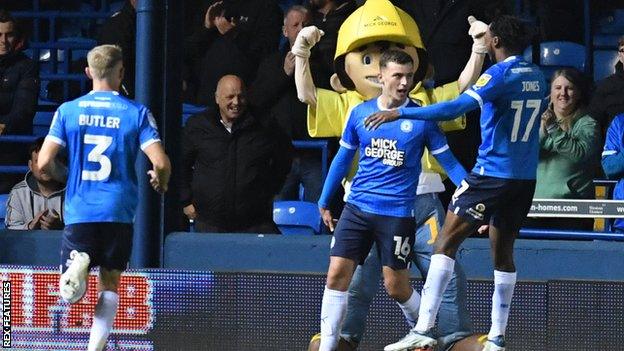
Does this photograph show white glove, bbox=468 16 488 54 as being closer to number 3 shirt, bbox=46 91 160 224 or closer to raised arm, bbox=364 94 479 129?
raised arm, bbox=364 94 479 129

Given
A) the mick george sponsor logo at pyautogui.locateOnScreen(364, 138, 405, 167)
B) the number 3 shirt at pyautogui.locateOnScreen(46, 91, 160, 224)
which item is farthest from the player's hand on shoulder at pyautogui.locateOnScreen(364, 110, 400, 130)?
the number 3 shirt at pyautogui.locateOnScreen(46, 91, 160, 224)

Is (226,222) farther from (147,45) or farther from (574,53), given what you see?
(574,53)

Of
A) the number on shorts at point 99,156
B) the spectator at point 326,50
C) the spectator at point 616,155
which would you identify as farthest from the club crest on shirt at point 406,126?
the spectator at point 326,50

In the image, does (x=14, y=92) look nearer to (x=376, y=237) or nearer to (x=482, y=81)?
(x=376, y=237)

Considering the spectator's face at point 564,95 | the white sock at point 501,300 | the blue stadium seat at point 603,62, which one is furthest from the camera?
the blue stadium seat at point 603,62

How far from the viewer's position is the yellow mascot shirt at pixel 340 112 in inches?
406

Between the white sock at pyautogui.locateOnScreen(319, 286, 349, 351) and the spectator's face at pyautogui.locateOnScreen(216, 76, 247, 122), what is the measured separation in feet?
8.41

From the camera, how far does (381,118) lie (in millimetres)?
9484

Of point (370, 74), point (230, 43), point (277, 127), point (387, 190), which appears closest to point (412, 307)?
point (387, 190)

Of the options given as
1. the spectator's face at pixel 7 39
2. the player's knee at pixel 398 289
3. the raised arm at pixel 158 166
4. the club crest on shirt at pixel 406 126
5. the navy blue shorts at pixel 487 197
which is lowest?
the player's knee at pixel 398 289

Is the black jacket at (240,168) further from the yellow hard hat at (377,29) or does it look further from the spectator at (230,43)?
the yellow hard hat at (377,29)

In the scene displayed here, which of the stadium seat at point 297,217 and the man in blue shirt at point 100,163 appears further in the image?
the stadium seat at point 297,217

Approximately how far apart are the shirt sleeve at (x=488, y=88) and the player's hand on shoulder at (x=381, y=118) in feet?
1.53

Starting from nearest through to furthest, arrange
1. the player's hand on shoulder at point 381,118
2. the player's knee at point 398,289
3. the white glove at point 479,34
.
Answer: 1. the player's hand on shoulder at point 381,118
2. the player's knee at point 398,289
3. the white glove at point 479,34
